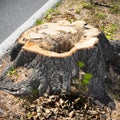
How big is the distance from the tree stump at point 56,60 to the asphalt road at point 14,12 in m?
1.92

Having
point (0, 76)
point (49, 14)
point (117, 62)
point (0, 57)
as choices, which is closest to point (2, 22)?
point (49, 14)

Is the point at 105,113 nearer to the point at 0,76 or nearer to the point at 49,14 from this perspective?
the point at 0,76

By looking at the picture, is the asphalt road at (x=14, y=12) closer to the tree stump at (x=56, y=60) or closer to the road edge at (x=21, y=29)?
the road edge at (x=21, y=29)

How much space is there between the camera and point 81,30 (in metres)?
5.32

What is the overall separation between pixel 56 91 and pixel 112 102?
86cm

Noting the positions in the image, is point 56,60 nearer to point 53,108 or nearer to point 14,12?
point 53,108

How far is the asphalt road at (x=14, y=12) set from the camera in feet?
23.7

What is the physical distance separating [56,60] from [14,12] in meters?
3.69

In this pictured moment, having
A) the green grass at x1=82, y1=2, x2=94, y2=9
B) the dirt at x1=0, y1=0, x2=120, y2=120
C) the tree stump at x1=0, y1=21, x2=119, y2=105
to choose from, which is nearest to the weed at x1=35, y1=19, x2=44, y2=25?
the green grass at x1=82, y1=2, x2=94, y2=9

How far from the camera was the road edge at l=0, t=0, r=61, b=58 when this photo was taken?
6161 millimetres

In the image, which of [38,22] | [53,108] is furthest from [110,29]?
[53,108]

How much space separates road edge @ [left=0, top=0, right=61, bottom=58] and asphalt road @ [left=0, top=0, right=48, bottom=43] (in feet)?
1.10

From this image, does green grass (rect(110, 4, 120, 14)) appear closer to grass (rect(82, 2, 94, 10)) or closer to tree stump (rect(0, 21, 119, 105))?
grass (rect(82, 2, 94, 10))

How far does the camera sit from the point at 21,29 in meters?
6.77
